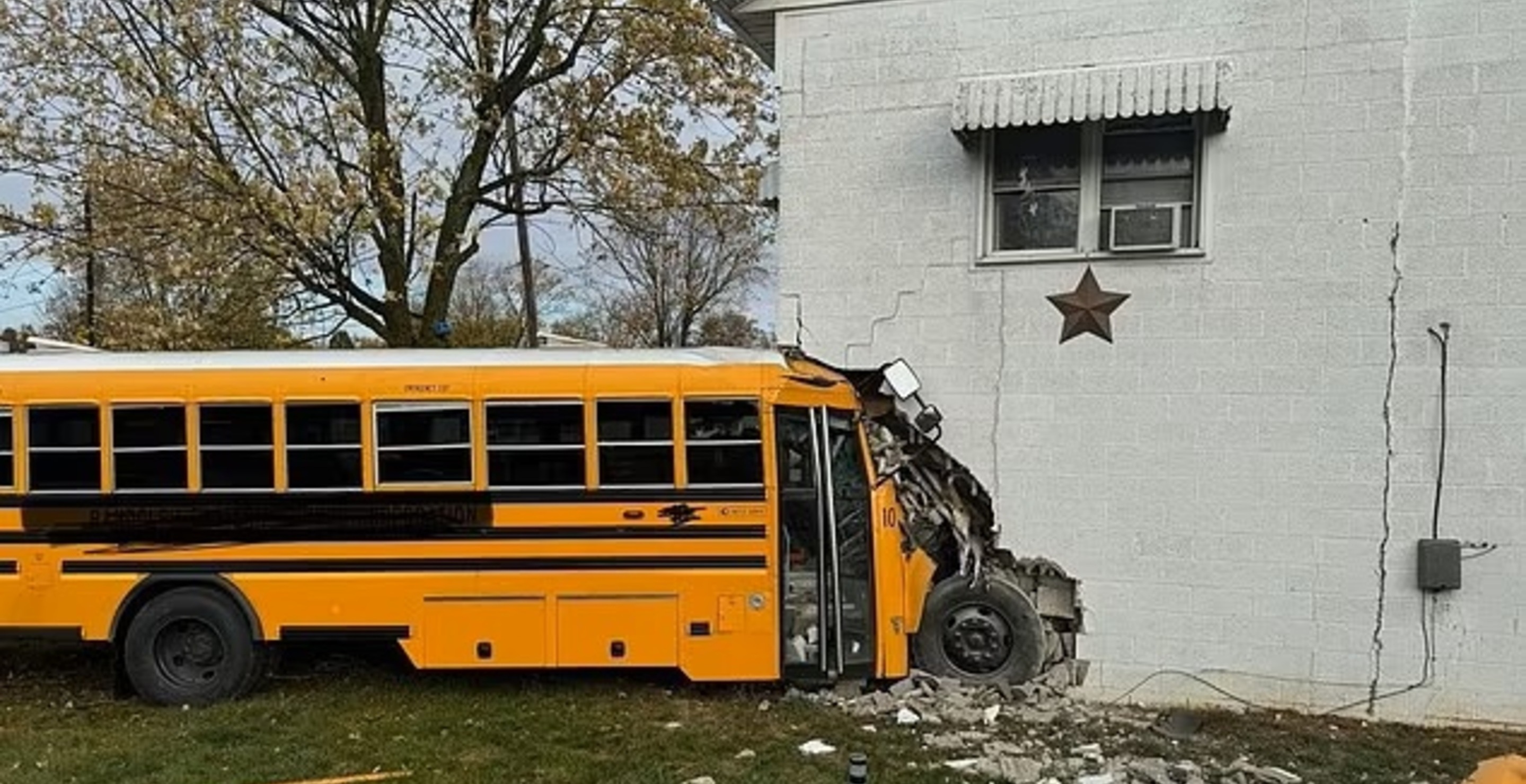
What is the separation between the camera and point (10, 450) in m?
7.72

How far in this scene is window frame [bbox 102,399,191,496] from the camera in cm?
768

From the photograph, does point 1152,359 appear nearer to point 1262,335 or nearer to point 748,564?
point 1262,335

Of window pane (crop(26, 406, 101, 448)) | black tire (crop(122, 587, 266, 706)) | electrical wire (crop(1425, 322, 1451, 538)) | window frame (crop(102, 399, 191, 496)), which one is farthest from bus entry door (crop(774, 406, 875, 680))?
window pane (crop(26, 406, 101, 448))

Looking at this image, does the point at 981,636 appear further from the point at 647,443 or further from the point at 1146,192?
the point at 1146,192

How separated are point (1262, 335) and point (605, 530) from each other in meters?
4.61

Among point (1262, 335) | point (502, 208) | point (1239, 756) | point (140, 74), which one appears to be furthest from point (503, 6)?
point (1239, 756)

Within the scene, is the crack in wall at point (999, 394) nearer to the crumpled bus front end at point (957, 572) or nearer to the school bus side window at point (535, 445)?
the crumpled bus front end at point (957, 572)

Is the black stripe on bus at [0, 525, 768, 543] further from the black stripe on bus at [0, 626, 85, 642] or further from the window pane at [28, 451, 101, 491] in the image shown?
the black stripe on bus at [0, 626, 85, 642]

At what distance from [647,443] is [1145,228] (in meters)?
3.77

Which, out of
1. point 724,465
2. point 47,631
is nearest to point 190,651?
point 47,631

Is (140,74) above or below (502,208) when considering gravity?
above

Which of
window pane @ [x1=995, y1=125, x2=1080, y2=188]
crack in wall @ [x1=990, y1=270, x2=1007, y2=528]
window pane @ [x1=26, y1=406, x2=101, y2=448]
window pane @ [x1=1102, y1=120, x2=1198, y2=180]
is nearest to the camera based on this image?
window pane @ [x1=26, y1=406, x2=101, y2=448]

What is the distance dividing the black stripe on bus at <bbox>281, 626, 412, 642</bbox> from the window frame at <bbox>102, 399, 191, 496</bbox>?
114 cm

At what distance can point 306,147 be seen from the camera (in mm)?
13586
